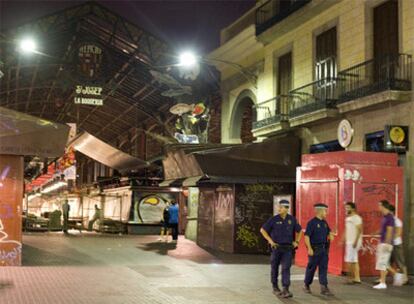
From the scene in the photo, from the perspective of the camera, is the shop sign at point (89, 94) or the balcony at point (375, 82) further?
the shop sign at point (89, 94)

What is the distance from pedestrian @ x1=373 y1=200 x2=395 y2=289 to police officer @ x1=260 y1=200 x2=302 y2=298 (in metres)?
2.27

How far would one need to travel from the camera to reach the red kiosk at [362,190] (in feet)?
47.2

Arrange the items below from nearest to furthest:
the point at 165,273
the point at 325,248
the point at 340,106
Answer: the point at 325,248
the point at 165,273
the point at 340,106

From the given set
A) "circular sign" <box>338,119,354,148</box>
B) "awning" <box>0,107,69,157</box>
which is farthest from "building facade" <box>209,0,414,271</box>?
"awning" <box>0,107,69,157</box>

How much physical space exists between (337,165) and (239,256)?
5.56m

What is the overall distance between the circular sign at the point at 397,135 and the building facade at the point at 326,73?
8cm

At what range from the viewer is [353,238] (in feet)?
43.4

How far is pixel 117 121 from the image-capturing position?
44.2m

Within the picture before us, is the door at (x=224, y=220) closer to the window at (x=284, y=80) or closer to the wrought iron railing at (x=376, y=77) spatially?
the window at (x=284, y=80)

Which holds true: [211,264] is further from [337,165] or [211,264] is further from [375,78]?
[375,78]

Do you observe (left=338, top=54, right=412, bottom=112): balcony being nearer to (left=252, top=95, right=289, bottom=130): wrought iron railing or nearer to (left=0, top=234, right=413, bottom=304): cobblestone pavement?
(left=252, top=95, right=289, bottom=130): wrought iron railing

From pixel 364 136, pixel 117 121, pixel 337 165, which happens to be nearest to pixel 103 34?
pixel 117 121

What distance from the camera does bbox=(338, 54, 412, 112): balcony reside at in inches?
611

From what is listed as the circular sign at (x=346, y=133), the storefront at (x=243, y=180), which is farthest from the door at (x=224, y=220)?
the circular sign at (x=346, y=133)
